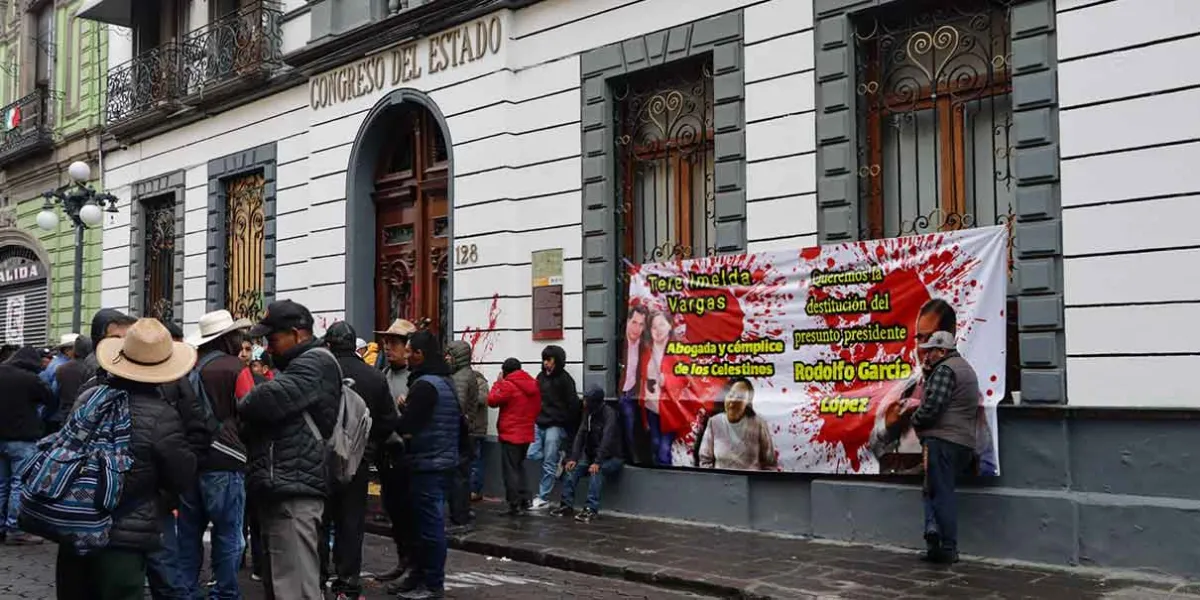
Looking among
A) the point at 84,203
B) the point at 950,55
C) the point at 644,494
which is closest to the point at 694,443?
the point at 644,494

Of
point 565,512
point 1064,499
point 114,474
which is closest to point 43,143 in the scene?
point 565,512

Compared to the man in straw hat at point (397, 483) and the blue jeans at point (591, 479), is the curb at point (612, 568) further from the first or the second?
the blue jeans at point (591, 479)

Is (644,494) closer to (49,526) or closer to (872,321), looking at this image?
(872,321)

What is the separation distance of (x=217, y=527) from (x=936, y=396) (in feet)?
17.3

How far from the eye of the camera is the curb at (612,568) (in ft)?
27.5

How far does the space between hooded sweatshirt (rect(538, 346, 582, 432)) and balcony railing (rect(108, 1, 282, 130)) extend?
25.4 feet

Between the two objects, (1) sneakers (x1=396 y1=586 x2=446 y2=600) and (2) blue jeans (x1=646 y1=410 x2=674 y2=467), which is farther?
(2) blue jeans (x1=646 y1=410 x2=674 y2=467)

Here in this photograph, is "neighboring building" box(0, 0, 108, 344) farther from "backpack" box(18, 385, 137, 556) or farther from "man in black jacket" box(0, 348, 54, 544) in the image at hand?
"backpack" box(18, 385, 137, 556)

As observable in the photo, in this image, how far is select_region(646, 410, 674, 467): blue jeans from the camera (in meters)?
11.5

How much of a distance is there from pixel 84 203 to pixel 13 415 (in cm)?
859

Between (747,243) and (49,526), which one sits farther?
(747,243)

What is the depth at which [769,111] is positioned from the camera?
36.2 ft

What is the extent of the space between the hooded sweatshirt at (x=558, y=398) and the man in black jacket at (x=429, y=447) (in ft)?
12.8

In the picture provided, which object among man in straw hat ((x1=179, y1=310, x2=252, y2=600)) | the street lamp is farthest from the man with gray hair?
the street lamp
